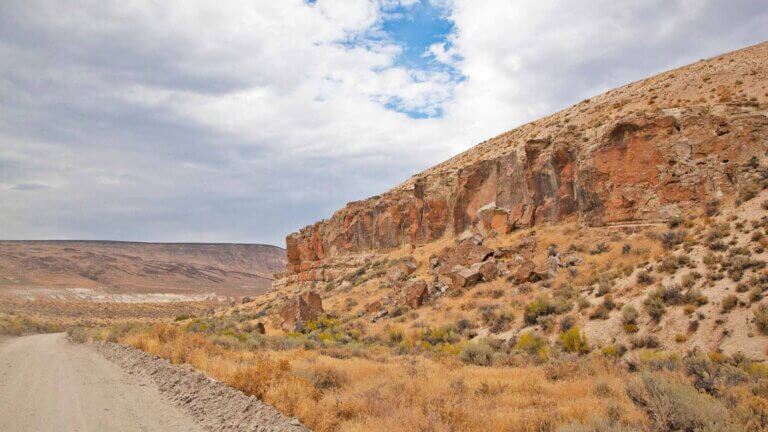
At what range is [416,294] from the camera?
2388cm

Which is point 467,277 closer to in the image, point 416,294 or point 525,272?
point 416,294

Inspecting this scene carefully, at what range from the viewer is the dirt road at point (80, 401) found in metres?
7.19

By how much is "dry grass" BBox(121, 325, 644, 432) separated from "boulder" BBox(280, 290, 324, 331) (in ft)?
41.8

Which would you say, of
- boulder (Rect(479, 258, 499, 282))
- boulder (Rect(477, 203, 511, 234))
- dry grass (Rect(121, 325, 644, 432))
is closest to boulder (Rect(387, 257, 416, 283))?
boulder (Rect(477, 203, 511, 234))

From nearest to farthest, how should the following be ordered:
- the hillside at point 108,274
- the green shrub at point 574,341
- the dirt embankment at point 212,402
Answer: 1. the dirt embankment at point 212,402
2. the green shrub at point 574,341
3. the hillside at point 108,274

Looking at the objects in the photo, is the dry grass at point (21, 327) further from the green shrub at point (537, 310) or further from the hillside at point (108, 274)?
the hillside at point (108, 274)

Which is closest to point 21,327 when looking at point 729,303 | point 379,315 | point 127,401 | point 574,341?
point 379,315

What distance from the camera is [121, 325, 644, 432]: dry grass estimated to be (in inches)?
246

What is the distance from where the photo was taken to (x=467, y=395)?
7934 mm

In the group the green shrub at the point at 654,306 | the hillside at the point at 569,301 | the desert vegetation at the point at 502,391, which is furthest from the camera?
the green shrub at the point at 654,306

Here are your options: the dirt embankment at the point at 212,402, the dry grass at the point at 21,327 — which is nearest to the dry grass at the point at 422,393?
the dirt embankment at the point at 212,402

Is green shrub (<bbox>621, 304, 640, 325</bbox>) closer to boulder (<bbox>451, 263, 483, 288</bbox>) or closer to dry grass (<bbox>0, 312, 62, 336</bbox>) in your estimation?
boulder (<bbox>451, 263, 483, 288</bbox>)

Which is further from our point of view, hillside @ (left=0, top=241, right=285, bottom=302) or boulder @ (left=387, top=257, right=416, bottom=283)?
hillside @ (left=0, top=241, right=285, bottom=302)

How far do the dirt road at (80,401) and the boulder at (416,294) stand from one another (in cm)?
1450
